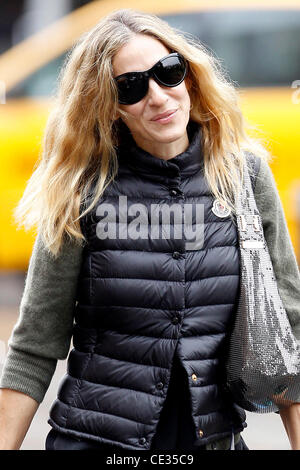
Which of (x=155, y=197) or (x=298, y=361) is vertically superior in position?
(x=155, y=197)

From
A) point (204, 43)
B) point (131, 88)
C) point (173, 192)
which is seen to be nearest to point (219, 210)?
point (173, 192)

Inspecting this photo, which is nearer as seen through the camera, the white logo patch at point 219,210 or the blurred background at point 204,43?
the white logo patch at point 219,210

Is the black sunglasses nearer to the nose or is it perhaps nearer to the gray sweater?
the nose

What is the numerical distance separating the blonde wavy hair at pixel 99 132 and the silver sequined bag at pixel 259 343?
179mm

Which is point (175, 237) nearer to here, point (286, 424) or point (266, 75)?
point (286, 424)

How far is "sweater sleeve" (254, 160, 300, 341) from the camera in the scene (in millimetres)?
2602

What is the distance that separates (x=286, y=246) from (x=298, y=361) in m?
0.32

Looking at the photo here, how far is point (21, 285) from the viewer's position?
8.14 meters

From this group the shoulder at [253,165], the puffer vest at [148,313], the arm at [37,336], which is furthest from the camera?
the shoulder at [253,165]

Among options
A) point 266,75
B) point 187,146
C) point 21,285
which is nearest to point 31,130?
point 21,285

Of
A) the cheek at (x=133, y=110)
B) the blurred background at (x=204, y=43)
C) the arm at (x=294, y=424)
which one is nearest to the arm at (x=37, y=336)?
the cheek at (x=133, y=110)

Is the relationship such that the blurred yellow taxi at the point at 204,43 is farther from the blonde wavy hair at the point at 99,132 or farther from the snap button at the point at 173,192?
the snap button at the point at 173,192

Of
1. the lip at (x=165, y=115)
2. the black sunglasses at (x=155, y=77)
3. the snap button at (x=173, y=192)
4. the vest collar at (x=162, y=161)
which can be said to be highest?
the black sunglasses at (x=155, y=77)

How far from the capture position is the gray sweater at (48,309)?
8.42 feet
